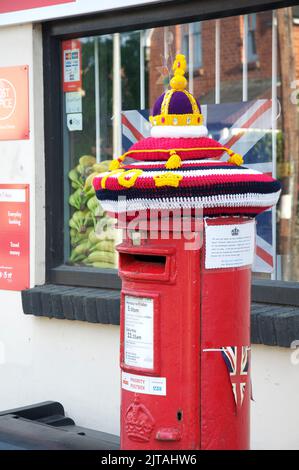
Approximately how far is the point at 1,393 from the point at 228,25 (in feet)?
10.6

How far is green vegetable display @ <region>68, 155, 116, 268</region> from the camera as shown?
6.71 m

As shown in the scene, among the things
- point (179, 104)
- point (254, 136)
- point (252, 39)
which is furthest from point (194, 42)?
point (179, 104)

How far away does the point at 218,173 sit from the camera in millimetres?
3686

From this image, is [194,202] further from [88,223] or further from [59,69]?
[59,69]

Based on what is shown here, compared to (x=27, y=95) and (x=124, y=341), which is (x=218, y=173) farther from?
(x=27, y=95)

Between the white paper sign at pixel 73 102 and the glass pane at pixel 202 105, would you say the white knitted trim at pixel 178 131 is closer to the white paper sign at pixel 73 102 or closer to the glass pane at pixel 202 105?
the glass pane at pixel 202 105

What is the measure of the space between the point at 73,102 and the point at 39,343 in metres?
1.82

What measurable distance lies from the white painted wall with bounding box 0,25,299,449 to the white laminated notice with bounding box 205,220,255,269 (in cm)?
245

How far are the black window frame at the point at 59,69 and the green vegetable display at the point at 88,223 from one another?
101 mm

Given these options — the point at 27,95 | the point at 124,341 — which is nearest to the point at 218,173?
the point at 124,341

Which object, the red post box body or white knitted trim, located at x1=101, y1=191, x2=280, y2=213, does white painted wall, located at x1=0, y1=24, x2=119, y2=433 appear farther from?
white knitted trim, located at x1=101, y1=191, x2=280, y2=213

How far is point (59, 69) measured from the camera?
6.76 m

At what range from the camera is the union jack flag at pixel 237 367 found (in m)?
A: 3.80

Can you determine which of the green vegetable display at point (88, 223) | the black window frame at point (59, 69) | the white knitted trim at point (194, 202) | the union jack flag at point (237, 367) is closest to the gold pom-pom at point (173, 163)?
the white knitted trim at point (194, 202)
